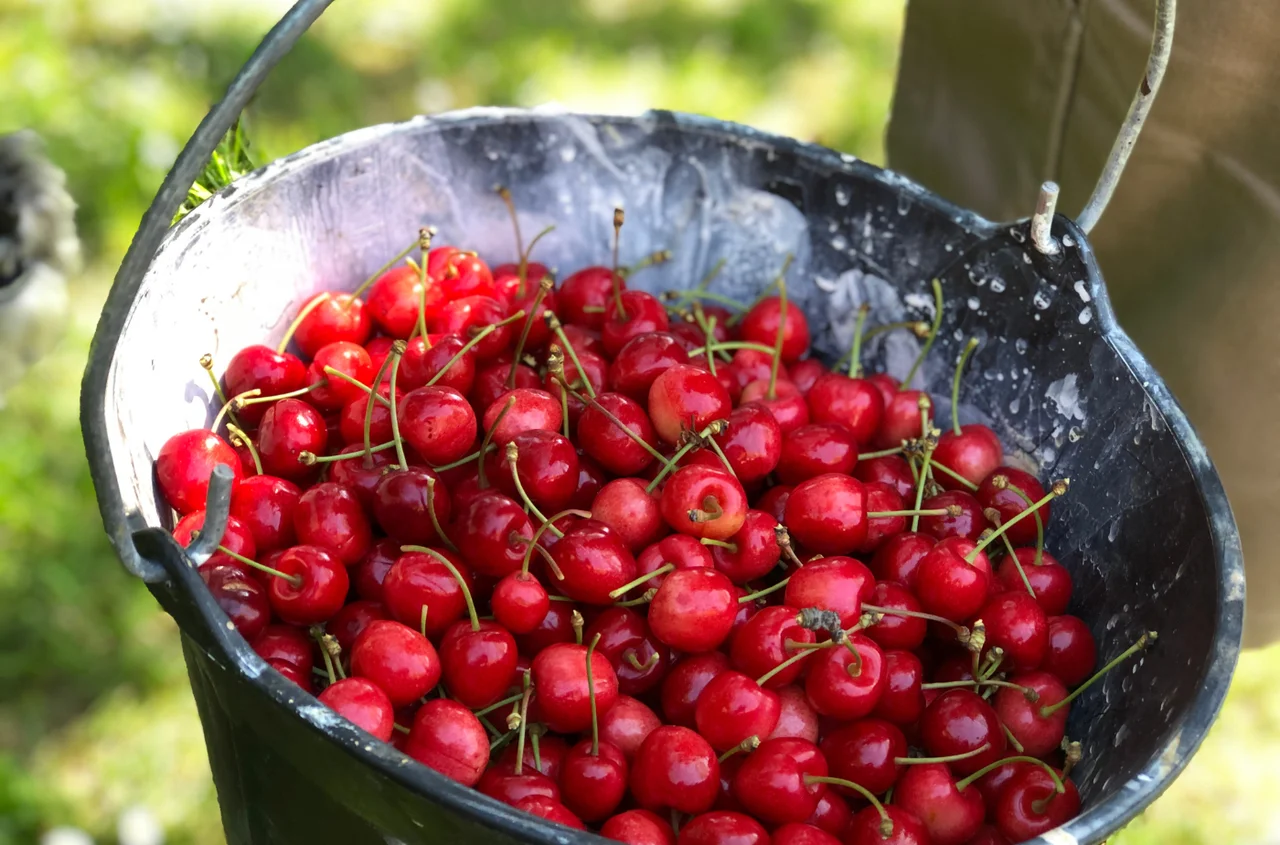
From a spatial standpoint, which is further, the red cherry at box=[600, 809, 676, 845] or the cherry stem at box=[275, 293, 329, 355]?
the cherry stem at box=[275, 293, 329, 355]

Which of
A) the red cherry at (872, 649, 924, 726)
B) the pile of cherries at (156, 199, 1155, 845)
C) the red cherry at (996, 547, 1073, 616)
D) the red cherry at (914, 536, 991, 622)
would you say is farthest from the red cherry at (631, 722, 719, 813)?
the red cherry at (996, 547, 1073, 616)

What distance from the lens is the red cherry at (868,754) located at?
1.11 metres

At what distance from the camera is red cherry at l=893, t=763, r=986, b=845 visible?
109 centimetres

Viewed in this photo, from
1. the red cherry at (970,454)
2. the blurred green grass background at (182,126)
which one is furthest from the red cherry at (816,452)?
the blurred green grass background at (182,126)

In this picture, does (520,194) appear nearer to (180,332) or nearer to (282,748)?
(180,332)

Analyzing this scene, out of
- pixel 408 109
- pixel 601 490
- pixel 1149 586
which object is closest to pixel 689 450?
pixel 601 490

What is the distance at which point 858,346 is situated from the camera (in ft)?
5.16

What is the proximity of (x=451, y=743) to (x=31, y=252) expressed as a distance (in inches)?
76.6

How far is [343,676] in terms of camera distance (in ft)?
3.71

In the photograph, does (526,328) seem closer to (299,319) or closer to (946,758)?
(299,319)

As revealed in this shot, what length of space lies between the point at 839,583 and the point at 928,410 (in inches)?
15.7

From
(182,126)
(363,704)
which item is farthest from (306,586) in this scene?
(182,126)

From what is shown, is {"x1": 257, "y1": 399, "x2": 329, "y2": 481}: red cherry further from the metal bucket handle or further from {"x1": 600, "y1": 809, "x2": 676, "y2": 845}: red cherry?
{"x1": 600, "y1": 809, "x2": 676, "y2": 845}: red cherry

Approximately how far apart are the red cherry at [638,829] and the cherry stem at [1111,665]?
0.42 metres
